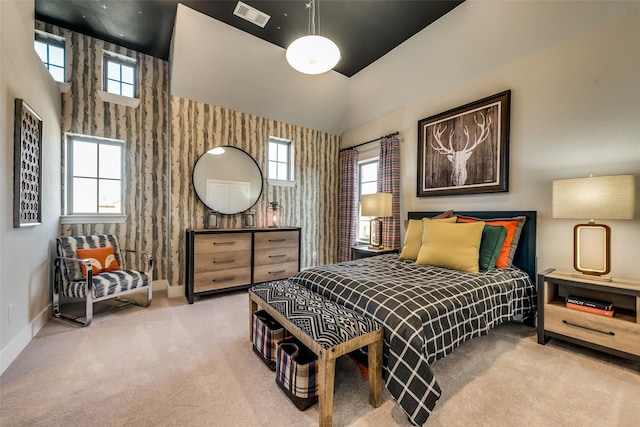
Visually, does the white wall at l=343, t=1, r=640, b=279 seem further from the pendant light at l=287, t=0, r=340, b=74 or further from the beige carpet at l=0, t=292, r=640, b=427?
the pendant light at l=287, t=0, r=340, b=74

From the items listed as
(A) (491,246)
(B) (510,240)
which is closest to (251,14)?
(A) (491,246)

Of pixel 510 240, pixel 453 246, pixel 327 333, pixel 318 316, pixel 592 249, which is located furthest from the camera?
pixel 510 240

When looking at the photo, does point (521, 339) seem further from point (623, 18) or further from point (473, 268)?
point (623, 18)

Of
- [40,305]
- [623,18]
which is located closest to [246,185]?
[40,305]

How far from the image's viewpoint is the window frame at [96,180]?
3.22 meters

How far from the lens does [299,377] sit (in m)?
1.46

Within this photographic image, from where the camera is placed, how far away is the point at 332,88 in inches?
168

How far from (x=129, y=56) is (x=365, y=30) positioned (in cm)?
317

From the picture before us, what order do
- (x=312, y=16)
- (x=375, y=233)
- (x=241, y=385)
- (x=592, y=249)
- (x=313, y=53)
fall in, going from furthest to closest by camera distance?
(x=375, y=233) < (x=312, y=16) < (x=592, y=249) < (x=313, y=53) < (x=241, y=385)

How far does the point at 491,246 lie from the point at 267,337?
2176 mm

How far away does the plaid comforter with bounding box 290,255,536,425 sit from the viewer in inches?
53.4

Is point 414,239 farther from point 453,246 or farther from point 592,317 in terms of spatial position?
point 592,317

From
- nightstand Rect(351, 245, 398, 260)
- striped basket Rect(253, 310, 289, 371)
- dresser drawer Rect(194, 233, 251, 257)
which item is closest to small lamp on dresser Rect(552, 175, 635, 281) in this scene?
nightstand Rect(351, 245, 398, 260)

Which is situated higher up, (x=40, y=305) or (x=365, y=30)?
(x=365, y=30)
